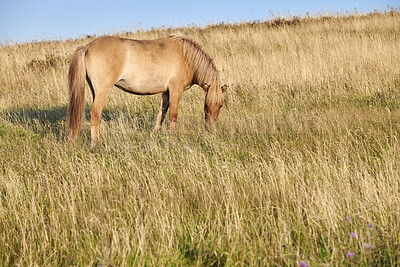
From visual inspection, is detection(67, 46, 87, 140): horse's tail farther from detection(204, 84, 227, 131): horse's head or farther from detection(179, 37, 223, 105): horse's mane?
detection(204, 84, 227, 131): horse's head

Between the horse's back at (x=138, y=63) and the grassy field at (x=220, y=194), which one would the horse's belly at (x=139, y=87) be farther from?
the grassy field at (x=220, y=194)

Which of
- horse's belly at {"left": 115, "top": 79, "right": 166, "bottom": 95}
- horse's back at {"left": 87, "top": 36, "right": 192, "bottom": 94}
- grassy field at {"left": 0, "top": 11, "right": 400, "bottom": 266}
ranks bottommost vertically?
grassy field at {"left": 0, "top": 11, "right": 400, "bottom": 266}

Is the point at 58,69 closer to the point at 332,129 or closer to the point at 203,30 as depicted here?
the point at 203,30

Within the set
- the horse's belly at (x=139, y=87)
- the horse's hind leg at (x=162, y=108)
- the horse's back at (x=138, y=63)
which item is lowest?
the horse's hind leg at (x=162, y=108)

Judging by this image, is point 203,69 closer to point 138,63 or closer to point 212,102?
point 212,102

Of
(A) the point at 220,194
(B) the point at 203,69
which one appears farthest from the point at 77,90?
(A) the point at 220,194

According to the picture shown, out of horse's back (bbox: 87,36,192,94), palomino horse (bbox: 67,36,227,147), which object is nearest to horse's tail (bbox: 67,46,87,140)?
palomino horse (bbox: 67,36,227,147)

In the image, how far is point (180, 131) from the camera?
211 inches

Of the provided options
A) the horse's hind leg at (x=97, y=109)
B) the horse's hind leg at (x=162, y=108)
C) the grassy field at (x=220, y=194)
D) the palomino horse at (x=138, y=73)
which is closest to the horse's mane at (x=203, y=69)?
the palomino horse at (x=138, y=73)

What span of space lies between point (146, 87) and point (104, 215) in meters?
3.04

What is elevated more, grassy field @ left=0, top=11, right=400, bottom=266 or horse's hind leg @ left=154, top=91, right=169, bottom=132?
horse's hind leg @ left=154, top=91, right=169, bottom=132

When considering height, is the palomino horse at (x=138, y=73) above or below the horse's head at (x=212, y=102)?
above

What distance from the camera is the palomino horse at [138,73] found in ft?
16.3

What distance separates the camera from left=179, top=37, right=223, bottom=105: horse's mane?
226 inches
